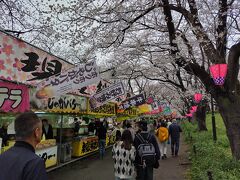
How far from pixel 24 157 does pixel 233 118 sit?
25.0 ft

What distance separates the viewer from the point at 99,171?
11.5m

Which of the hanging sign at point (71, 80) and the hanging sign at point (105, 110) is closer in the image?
the hanging sign at point (71, 80)

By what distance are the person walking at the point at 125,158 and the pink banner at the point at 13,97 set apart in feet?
8.94

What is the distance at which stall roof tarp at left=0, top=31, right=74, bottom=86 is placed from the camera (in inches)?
272

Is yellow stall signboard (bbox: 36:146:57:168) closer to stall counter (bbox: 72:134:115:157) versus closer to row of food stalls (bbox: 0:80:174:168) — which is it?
row of food stalls (bbox: 0:80:174:168)

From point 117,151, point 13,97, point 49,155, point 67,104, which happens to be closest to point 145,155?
point 117,151

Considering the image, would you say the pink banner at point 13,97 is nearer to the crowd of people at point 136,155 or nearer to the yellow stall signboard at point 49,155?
the crowd of people at point 136,155

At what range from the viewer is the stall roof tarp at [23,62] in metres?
6.91

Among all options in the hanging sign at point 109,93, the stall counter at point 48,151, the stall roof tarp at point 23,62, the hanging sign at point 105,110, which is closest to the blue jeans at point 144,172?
the stall roof tarp at point 23,62

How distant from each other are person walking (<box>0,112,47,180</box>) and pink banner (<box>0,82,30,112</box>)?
14.8 feet

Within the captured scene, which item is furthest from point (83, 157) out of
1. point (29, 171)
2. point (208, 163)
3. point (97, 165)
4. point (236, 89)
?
point (29, 171)

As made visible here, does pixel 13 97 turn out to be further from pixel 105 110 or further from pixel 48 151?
pixel 105 110

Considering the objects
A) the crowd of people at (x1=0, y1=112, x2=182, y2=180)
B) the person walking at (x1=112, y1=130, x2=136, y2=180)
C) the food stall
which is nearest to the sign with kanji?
the food stall

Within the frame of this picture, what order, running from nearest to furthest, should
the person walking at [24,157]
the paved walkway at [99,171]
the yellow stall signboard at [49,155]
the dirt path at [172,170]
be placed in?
1. the person walking at [24,157]
2. the dirt path at [172,170]
3. the paved walkway at [99,171]
4. the yellow stall signboard at [49,155]
